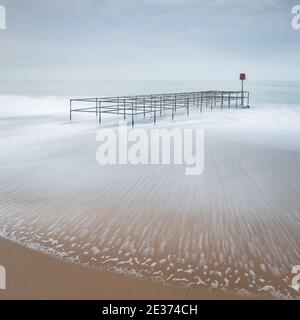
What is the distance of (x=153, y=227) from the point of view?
426cm

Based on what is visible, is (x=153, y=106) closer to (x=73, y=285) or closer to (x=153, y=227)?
(x=153, y=227)

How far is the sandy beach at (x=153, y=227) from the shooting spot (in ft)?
10.4

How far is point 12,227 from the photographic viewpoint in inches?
167

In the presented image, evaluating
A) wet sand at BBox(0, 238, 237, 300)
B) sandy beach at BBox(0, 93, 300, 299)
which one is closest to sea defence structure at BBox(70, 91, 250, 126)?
sandy beach at BBox(0, 93, 300, 299)

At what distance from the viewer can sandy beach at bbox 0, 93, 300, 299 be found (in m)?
3.18

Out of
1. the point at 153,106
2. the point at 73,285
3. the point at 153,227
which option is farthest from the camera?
the point at 153,106

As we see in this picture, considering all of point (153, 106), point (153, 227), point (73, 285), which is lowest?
point (73, 285)

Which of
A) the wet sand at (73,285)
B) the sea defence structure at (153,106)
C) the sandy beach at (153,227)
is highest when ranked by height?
the sea defence structure at (153,106)

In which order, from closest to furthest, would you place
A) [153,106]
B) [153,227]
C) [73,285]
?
1. [73,285]
2. [153,227]
3. [153,106]

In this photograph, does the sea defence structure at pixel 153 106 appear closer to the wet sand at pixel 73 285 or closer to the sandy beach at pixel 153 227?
the sandy beach at pixel 153 227

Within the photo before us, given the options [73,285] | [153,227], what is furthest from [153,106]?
[73,285]

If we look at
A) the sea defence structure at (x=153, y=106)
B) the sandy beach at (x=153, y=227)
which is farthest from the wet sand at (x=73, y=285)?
the sea defence structure at (x=153, y=106)
